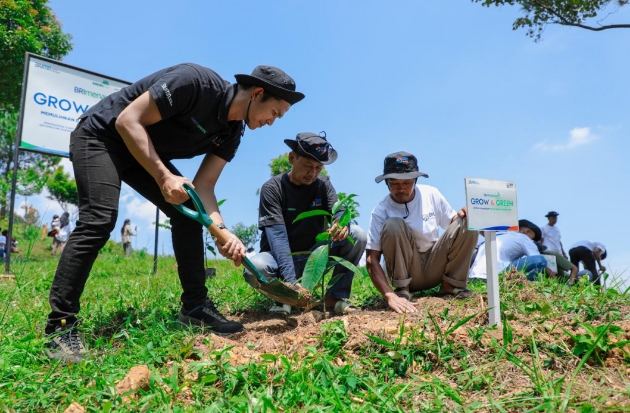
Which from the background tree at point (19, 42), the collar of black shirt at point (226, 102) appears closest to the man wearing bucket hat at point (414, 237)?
the collar of black shirt at point (226, 102)

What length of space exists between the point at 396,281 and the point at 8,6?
13731 mm

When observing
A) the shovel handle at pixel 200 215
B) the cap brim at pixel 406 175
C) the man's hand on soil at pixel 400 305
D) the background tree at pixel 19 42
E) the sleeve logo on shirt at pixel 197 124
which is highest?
the background tree at pixel 19 42

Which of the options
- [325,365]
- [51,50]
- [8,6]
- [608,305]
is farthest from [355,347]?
[51,50]

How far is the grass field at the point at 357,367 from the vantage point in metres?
1.65

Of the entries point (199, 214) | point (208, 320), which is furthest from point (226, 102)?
point (208, 320)

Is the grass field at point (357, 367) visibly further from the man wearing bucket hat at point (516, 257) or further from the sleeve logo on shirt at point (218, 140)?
the man wearing bucket hat at point (516, 257)

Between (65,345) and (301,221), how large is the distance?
5.67 feet

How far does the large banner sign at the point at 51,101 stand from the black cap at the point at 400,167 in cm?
461

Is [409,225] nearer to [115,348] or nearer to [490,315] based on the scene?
[490,315]

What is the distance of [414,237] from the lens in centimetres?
333

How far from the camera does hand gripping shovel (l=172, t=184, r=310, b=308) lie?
7.81ft

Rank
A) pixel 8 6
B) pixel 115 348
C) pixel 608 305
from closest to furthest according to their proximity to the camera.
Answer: pixel 115 348 → pixel 608 305 → pixel 8 6

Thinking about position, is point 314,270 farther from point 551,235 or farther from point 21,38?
point 21,38

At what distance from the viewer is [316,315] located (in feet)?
9.22
